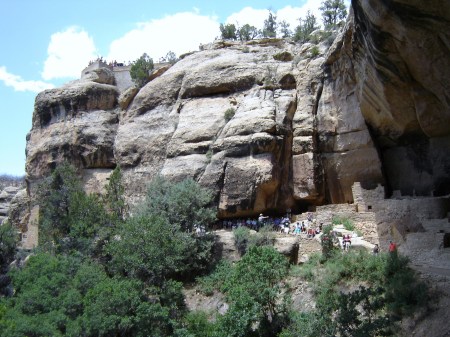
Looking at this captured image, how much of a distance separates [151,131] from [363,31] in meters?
12.4

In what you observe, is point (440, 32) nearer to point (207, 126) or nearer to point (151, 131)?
point (207, 126)

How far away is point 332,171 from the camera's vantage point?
1997cm

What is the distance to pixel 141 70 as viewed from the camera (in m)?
27.0


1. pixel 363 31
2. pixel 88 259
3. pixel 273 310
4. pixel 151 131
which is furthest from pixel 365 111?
pixel 88 259

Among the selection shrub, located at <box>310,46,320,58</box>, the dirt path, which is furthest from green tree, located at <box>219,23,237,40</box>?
the dirt path

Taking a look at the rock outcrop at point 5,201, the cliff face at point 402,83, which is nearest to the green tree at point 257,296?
the cliff face at point 402,83

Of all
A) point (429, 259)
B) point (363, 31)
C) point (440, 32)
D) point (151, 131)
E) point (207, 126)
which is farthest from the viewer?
point (151, 131)

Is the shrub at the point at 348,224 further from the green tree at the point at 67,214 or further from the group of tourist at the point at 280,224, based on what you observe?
the green tree at the point at 67,214

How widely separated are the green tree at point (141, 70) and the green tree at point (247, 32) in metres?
8.14

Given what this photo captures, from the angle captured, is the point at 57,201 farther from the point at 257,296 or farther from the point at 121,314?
the point at 257,296

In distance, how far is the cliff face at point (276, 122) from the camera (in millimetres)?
14906

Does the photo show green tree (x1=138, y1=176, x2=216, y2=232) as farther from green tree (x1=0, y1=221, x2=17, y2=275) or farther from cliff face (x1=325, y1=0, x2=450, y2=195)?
cliff face (x1=325, y1=0, x2=450, y2=195)

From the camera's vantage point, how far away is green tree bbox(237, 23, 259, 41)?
33.7 metres

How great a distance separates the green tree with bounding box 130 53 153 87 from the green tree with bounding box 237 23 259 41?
8.14 m
